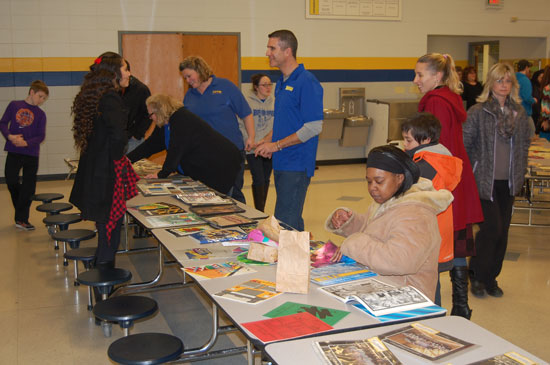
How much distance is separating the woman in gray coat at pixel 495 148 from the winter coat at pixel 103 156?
234cm

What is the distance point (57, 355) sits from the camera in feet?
10.8

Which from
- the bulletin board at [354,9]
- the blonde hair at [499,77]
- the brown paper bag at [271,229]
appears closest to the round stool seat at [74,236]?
the brown paper bag at [271,229]

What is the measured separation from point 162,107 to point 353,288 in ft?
8.30

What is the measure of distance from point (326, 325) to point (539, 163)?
4.54 metres

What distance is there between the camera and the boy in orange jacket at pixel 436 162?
279 centimetres

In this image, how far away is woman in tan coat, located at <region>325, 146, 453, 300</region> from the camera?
7.07ft

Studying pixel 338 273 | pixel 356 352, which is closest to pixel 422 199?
pixel 338 273

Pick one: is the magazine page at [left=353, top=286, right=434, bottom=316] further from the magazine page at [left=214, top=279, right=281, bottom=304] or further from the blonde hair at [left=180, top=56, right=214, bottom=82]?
the blonde hair at [left=180, top=56, right=214, bottom=82]

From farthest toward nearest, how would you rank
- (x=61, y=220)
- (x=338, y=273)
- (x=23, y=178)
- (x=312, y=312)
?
(x=23, y=178) < (x=61, y=220) < (x=338, y=273) < (x=312, y=312)

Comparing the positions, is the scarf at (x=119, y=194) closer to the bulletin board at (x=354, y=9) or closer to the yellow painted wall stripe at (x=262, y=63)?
the yellow painted wall stripe at (x=262, y=63)

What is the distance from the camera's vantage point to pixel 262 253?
2.50 m

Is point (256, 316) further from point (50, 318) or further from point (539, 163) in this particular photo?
point (539, 163)

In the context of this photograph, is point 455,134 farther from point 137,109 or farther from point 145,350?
point 137,109

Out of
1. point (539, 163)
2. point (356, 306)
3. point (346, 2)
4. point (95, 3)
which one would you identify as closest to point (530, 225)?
point (539, 163)
